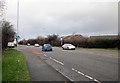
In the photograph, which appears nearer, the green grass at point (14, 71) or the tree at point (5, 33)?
the green grass at point (14, 71)

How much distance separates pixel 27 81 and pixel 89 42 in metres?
54.4

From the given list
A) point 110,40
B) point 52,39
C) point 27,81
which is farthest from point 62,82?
point 52,39

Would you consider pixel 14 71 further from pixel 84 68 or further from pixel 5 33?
pixel 5 33

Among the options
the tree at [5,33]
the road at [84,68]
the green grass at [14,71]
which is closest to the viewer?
the green grass at [14,71]

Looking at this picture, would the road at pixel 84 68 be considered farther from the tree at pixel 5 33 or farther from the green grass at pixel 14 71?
the tree at pixel 5 33

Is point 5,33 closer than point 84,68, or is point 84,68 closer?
point 84,68

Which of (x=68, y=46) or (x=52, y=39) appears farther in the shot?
(x=52, y=39)

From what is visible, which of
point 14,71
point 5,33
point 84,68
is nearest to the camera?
point 14,71

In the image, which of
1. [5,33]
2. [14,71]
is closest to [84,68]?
[14,71]

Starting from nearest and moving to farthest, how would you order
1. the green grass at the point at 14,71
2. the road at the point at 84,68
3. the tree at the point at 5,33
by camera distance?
the green grass at the point at 14,71 < the road at the point at 84,68 < the tree at the point at 5,33

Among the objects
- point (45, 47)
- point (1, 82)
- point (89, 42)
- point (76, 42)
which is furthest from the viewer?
point (76, 42)

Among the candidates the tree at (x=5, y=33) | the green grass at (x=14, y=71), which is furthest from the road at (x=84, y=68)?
the tree at (x=5, y=33)

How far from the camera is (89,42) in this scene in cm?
6512

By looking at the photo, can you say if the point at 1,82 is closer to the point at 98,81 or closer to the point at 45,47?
the point at 98,81
